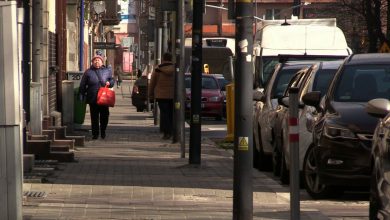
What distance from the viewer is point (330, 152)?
12.6 meters

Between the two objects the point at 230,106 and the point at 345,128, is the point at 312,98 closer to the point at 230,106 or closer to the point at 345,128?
the point at 345,128

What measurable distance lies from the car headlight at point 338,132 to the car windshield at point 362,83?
0.90 meters

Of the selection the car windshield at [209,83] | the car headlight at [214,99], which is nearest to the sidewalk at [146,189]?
the car headlight at [214,99]

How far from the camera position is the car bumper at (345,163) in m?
12.3

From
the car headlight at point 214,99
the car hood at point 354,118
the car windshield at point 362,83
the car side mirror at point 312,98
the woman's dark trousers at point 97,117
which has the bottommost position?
the car headlight at point 214,99

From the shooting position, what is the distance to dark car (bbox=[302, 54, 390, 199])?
12.4 m

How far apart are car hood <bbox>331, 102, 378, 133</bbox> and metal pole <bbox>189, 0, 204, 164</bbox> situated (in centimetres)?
352

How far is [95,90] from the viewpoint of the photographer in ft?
76.7

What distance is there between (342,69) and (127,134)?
42.8 ft

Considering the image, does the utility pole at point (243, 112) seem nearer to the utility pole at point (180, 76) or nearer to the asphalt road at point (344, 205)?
the asphalt road at point (344, 205)

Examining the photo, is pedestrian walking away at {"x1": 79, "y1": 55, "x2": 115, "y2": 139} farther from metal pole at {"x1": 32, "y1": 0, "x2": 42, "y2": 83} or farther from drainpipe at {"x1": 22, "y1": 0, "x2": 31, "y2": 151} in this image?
drainpipe at {"x1": 22, "y1": 0, "x2": 31, "y2": 151}

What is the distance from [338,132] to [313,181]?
0.98 m

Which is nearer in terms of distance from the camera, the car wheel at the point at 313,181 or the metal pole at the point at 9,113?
the metal pole at the point at 9,113

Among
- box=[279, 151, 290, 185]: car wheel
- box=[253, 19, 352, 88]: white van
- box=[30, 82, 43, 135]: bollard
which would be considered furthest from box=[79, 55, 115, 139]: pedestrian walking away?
box=[279, 151, 290, 185]: car wheel
